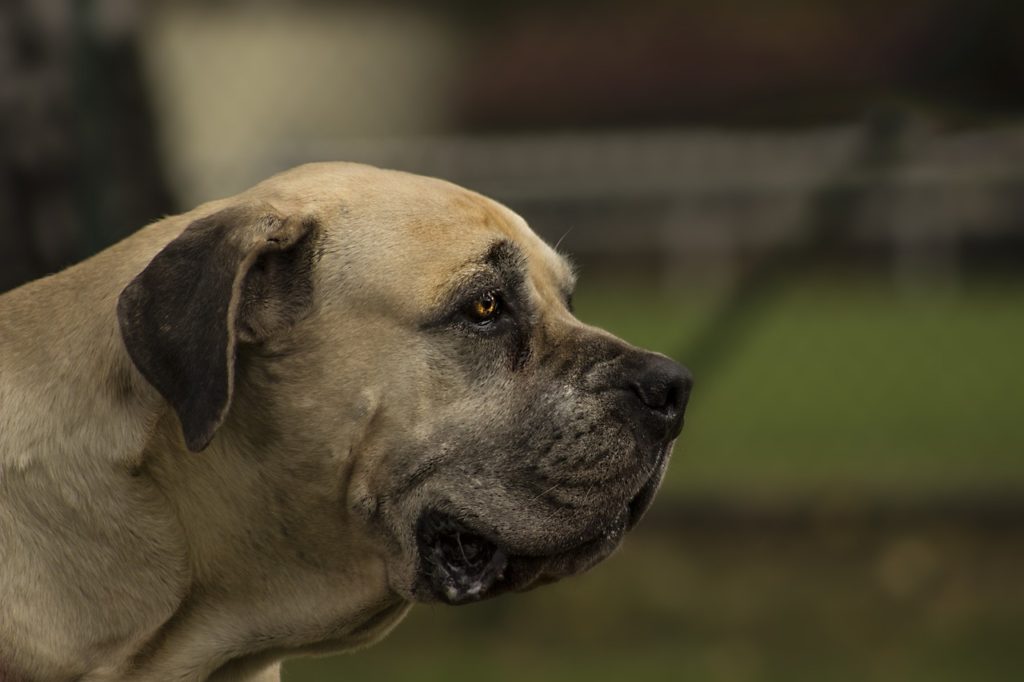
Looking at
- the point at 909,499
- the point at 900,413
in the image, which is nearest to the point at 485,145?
the point at 900,413

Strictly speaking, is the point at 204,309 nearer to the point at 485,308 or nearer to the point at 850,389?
the point at 485,308

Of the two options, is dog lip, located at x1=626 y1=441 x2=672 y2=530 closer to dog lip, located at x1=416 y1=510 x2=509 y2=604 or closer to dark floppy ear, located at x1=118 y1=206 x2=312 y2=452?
dog lip, located at x1=416 y1=510 x2=509 y2=604

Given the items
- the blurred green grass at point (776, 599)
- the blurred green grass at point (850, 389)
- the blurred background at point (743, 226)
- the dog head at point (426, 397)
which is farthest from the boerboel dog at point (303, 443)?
the blurred green grass at point (850, 389)

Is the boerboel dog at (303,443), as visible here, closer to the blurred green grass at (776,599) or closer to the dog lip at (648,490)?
the dog lip at (648,490)

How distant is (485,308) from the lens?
3.47 m

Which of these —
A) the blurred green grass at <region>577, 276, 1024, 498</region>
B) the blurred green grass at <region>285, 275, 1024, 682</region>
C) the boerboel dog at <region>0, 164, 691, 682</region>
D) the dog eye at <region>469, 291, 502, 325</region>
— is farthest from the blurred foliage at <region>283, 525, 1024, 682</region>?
the dog eye at <region>469, 291, 502, 325</region>

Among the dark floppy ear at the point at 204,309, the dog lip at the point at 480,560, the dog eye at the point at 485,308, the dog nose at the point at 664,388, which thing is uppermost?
the dark floppy ear at the point at 204,309

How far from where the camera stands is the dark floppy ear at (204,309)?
10.3 feet

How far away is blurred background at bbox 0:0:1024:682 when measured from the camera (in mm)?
6586

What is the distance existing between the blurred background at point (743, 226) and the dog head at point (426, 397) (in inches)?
119

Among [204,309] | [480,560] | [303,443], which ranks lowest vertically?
[480,560]

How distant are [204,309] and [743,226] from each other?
50.3 feet

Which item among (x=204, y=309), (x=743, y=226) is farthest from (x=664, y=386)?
(x=743, y=226)

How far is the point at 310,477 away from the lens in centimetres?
338
